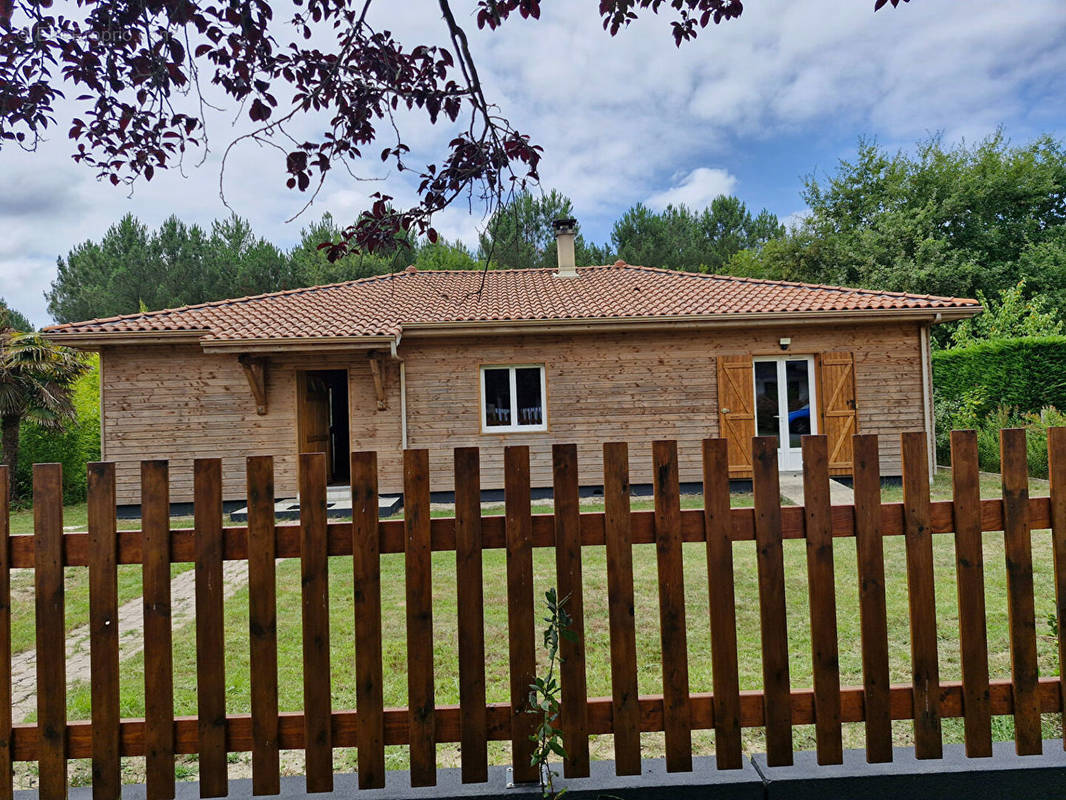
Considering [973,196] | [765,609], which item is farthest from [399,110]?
[973,196]

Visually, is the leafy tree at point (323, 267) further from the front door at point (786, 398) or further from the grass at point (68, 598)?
the grass at point (68, 598)

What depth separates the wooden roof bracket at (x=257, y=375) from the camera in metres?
10.2

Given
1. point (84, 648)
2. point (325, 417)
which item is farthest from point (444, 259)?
point (84, 648)

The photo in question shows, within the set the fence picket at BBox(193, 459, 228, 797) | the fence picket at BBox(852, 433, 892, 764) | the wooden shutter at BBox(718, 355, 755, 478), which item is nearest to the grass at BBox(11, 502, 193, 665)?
the fence picket at BBox(193, 459, 228, 797)

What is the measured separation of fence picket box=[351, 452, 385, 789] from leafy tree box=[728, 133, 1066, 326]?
2433 cm

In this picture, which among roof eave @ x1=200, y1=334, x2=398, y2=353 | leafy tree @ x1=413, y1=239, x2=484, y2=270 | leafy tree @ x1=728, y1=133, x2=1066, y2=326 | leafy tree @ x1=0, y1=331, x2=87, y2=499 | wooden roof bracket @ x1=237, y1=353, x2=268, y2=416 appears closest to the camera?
roof eave @ x1=200, y1=334, x2=398, y2=353

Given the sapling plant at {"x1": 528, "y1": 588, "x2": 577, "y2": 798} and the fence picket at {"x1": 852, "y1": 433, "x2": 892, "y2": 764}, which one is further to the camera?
the fence picket at {"x1": 852, "y1": 433, "x2": 892, "y2": 764}

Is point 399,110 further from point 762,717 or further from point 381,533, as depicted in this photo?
point 762,717

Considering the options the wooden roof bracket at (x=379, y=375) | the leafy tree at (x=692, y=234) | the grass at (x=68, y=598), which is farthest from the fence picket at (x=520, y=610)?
the leafy tree at (x=692, y=234)

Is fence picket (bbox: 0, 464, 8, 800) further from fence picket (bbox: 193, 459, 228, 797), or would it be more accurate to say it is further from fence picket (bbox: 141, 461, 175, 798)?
fence picket (bbox: 193, 459, 228, 797)

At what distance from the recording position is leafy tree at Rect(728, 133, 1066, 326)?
22156 mm

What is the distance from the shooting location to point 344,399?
47.2 ft

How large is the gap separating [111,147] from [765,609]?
139 inches

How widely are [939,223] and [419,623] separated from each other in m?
29.4
